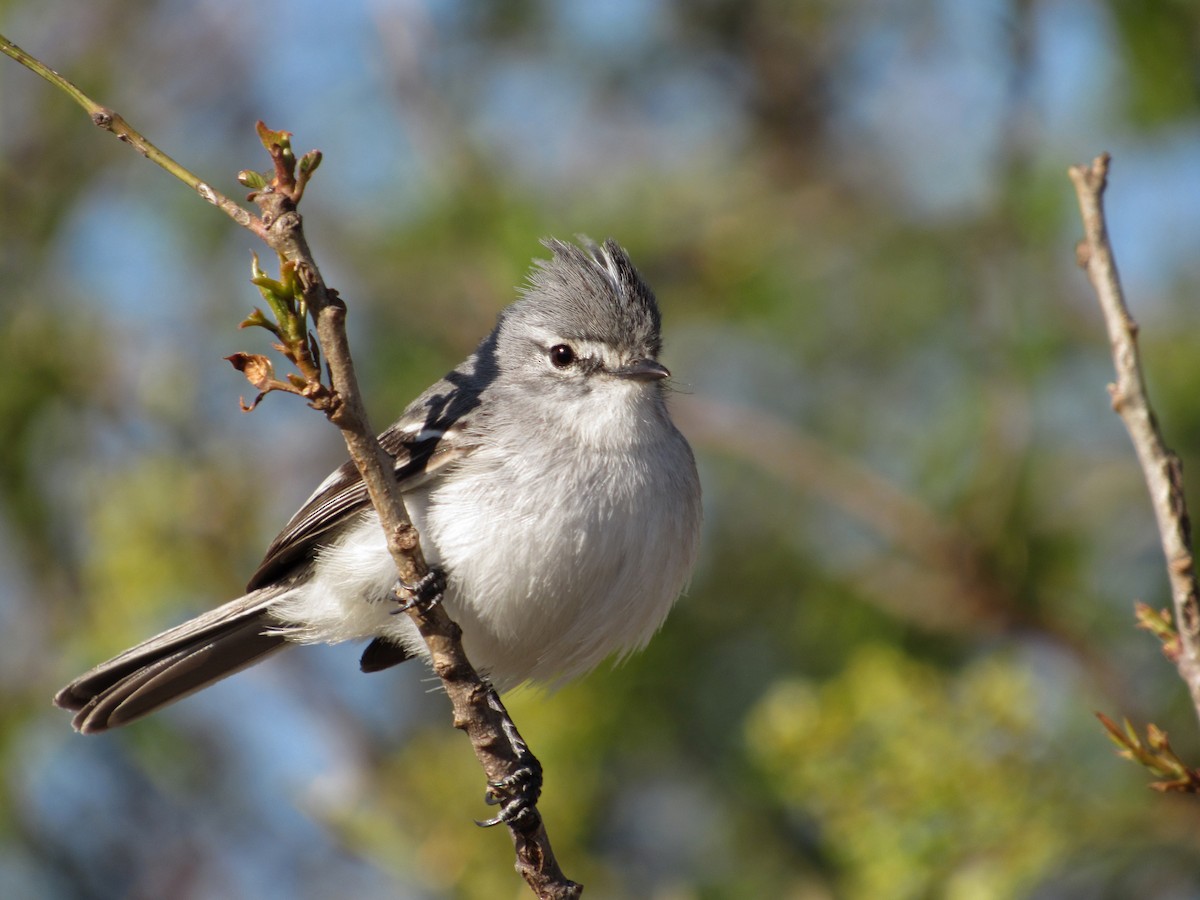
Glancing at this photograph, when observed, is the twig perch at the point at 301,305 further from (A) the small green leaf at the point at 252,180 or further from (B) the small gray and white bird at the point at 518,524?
(B) the small gray and white bird at the point at 518,524

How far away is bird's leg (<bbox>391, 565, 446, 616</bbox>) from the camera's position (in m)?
2.38

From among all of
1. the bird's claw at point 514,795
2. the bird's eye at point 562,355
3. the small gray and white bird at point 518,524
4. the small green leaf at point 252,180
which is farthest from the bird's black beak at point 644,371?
the small green leaf at point 252,180

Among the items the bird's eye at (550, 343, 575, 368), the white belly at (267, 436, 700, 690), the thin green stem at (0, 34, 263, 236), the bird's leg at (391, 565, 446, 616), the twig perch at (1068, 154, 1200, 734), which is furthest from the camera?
the bird's eye at (550, 343, 575, 368)

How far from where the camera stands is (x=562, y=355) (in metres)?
3.29

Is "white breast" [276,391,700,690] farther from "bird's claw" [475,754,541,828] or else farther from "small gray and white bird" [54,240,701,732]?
"bird's claw" [475,754,541,828]

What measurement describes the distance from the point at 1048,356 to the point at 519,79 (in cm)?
241

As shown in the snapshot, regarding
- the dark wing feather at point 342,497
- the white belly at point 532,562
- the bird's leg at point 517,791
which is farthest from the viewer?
the dark wing feather at point 342,497

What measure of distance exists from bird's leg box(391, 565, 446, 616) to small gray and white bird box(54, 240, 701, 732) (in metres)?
0.29

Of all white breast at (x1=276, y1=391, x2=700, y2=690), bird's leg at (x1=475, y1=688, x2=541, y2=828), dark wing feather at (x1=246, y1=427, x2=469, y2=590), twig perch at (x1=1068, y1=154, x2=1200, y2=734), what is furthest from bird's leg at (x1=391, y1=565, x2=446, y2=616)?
twig perch at (x1=1068, y1=154, x2=1200, y2=734)

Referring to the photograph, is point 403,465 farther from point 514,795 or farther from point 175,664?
point 175,664

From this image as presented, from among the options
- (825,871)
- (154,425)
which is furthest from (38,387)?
(825,871)

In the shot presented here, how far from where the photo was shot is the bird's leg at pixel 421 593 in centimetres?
238

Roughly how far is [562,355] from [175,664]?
1.31 metres

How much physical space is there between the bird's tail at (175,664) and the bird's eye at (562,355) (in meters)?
0.91
